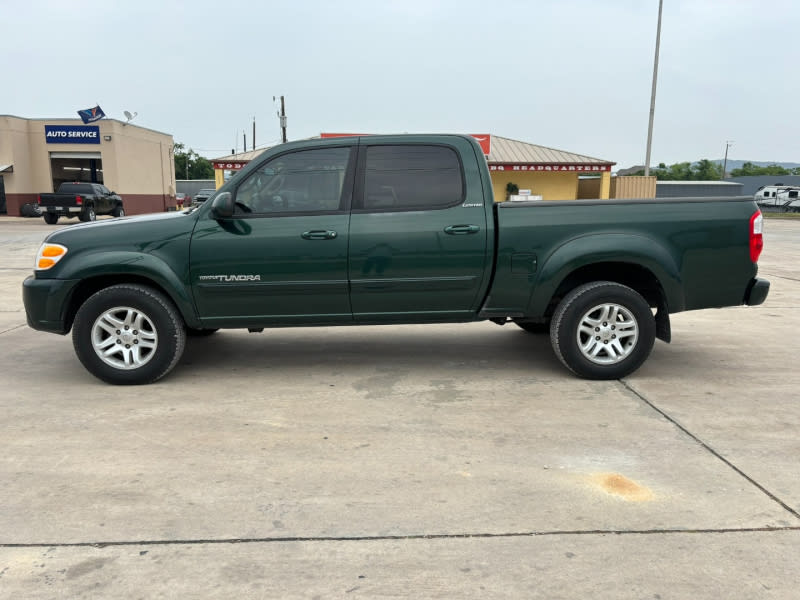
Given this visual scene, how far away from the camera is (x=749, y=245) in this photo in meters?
4.92

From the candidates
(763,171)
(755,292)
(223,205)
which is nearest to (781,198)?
(755,292)

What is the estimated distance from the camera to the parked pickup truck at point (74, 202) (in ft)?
83.2

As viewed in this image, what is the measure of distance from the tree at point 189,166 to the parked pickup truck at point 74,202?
183ft

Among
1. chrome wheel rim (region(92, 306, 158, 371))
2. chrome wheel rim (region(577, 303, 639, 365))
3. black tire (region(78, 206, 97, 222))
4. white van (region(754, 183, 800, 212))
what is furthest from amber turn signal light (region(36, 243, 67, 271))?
white van (region(754, 183, 800, 212))

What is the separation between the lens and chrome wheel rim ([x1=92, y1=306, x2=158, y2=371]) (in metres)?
4.87

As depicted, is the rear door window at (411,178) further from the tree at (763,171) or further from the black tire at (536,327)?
the tree at (763,171)

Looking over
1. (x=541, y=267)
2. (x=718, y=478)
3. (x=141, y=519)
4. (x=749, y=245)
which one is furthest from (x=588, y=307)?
(x=141, y=519)

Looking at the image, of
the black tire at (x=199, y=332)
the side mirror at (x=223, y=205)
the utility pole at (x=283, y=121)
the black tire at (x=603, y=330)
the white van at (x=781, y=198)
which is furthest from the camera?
the white van at (x=781, y=198)

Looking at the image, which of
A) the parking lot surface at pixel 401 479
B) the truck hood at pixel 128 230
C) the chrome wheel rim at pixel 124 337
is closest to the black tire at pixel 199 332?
the parking lot surface at pixel 401 479

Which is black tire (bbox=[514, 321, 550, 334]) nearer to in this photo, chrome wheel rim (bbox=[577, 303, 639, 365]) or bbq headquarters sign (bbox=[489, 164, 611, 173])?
chrome wheel rim (bbox=[577, 303, 639, 365])

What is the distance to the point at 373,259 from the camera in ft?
16.0

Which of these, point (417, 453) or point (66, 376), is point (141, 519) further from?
point (66, 376)

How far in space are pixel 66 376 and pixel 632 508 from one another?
4387mm

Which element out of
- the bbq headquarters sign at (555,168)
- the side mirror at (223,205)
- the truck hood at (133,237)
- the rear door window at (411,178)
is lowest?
the truck hood at (133,237)
